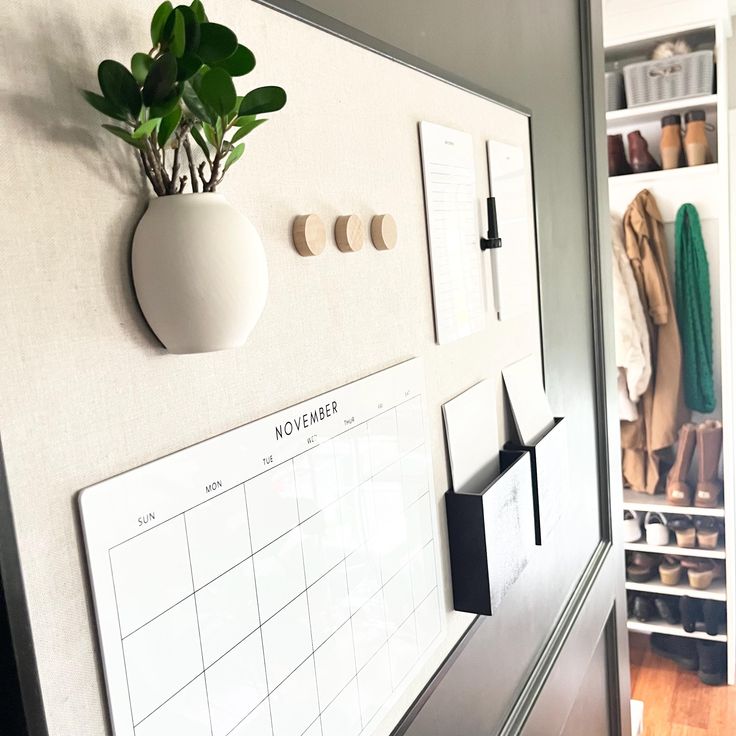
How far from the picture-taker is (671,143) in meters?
2.55

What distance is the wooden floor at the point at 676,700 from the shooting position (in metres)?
2.49

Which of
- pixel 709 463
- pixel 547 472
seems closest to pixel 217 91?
pixel 547 472

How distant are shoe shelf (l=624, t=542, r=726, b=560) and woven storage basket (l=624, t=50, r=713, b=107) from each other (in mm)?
1563

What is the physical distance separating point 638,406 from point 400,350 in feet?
7.13

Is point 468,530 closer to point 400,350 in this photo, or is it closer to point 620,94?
point 400,350

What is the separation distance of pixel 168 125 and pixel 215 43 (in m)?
0.06

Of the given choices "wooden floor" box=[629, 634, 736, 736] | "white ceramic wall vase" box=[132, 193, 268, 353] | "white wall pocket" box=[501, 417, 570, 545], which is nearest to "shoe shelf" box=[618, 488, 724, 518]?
"wooden floor" box=[629, 634, 736, 736]

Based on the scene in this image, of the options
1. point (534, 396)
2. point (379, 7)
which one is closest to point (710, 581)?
point (534, 396)

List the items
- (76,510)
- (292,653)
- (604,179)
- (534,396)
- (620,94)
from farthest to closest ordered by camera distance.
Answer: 1. (620,94)
2. (604,179)
3. (534,396)
4. (292,653)
5. (76,510)

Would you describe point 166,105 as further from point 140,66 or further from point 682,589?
point 682,589

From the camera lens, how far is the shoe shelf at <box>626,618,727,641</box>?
270 centimetres

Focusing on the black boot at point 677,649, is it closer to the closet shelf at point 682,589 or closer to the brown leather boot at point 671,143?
the closet shelf at point 682,589

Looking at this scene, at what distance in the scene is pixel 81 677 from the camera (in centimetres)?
46

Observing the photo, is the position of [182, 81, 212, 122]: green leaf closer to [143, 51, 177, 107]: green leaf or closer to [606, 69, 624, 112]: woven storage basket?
[143, 51, 177, 107]: green leaf
